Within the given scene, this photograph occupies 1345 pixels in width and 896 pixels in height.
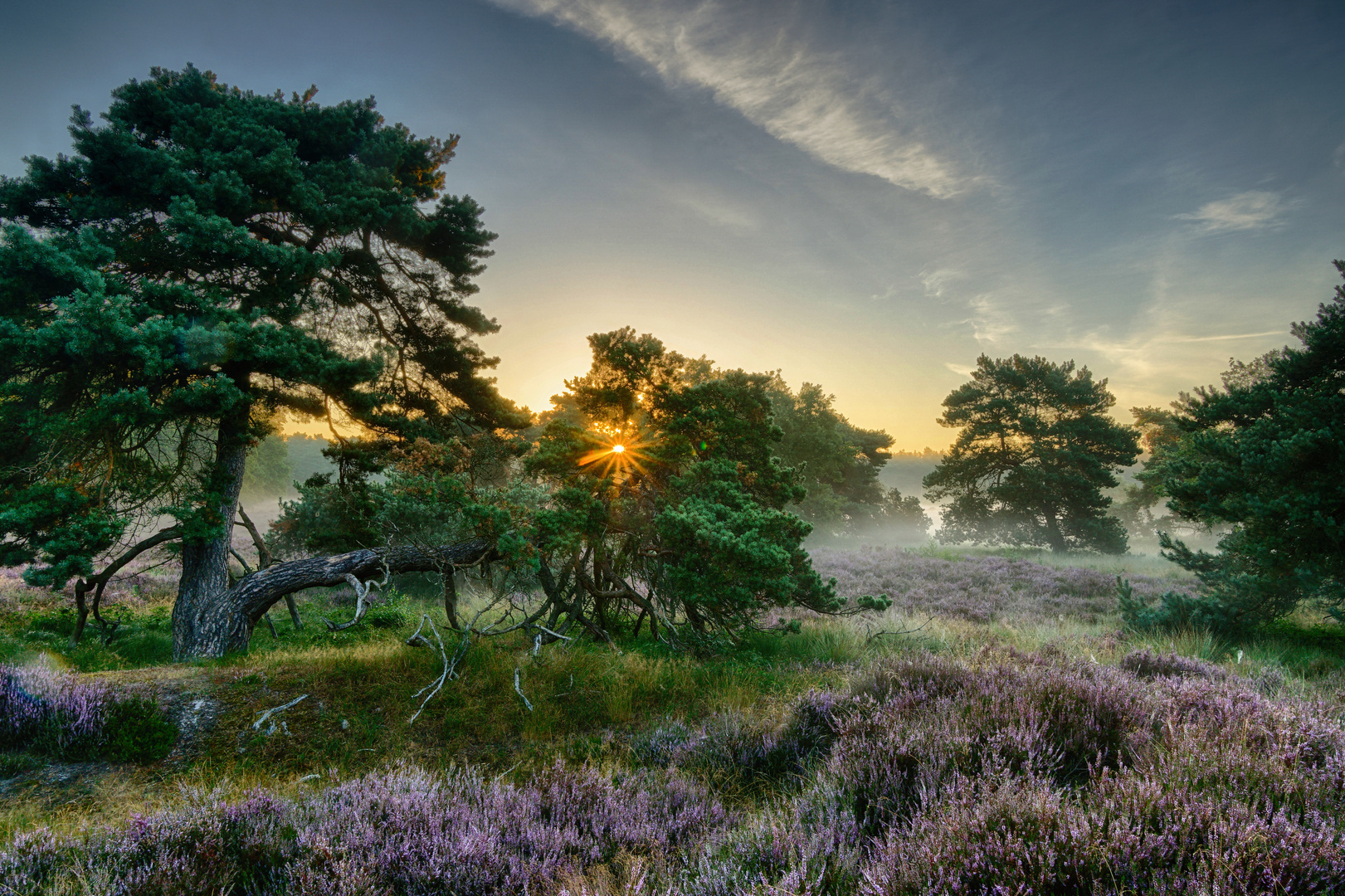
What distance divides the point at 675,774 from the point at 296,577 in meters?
6.88

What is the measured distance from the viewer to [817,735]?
13.8ft

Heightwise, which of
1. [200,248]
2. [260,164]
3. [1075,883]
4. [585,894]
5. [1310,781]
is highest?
[260,164]

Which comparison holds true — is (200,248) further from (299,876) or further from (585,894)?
(585,894)

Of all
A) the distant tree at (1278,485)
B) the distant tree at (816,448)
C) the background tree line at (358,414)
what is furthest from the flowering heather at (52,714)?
the distant tree at (816,448)

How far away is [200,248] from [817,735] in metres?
10.0

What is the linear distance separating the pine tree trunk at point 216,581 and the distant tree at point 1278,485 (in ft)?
50.2

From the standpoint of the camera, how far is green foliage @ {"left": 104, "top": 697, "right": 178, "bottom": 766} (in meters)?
4.26

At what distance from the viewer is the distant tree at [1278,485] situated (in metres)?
7.12

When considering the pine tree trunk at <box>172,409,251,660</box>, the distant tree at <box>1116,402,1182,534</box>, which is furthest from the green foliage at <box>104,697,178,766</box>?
the distant tree at <box>1116,402,1182,534</box>

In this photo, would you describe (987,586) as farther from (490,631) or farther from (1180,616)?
(490,631)

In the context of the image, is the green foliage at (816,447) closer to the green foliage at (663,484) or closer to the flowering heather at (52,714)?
the green foliage at (663,484)

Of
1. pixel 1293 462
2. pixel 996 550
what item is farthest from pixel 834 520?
pixel 1293 462

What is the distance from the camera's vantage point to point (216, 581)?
7.80 meters

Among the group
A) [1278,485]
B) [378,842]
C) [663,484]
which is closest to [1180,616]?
[1278,485]
